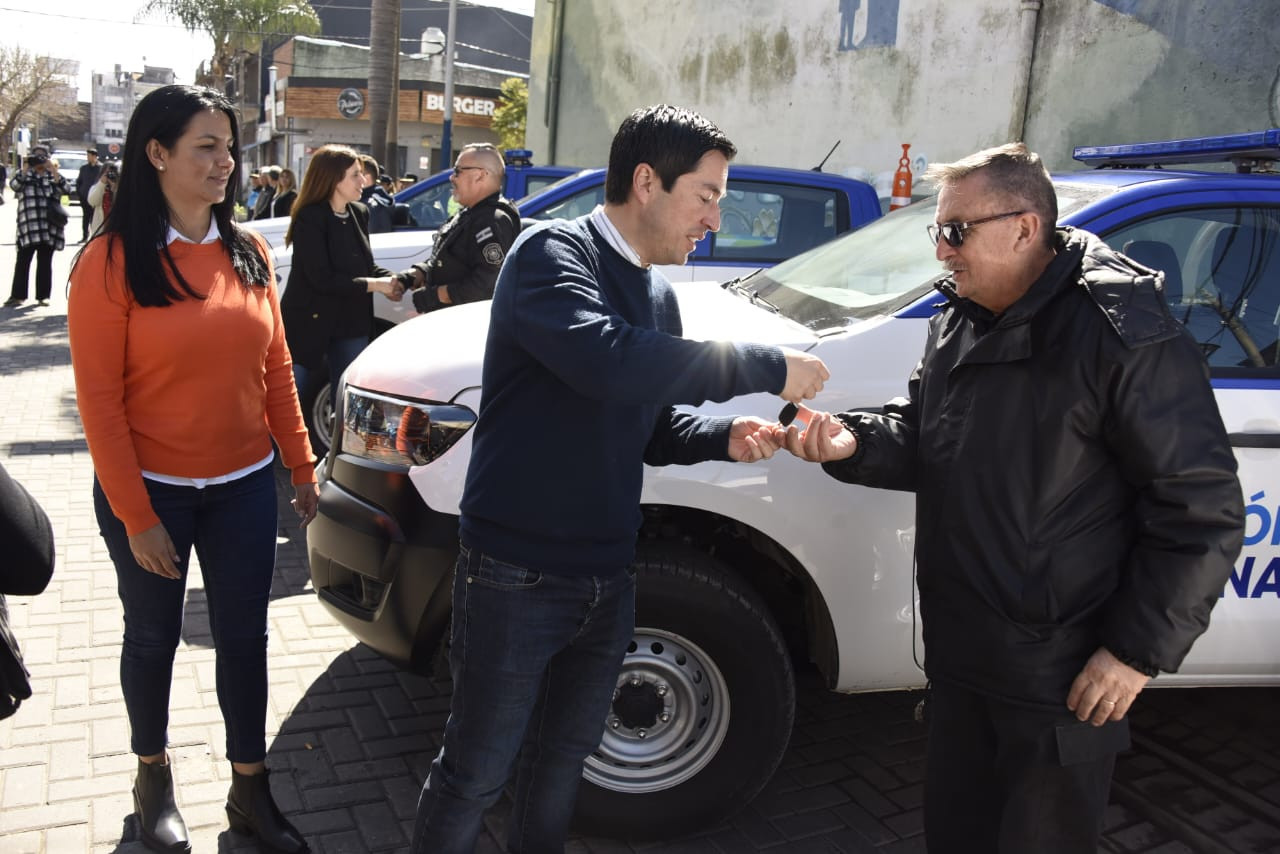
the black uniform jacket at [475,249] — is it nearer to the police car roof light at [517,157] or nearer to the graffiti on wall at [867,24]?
the police car roof light at [517,157]

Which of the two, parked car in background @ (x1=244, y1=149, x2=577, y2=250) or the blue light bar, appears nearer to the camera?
the blue light bar

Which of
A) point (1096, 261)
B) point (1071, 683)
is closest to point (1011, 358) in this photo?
point (1096, 261)

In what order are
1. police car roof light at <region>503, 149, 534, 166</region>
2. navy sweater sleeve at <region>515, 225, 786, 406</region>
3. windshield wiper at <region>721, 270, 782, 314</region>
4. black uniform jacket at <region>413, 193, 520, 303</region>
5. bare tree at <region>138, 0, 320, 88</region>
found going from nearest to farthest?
navy sweater sleeve at <region>515, 225, 786, 406</region> < windshield wiper at <region>721, 270, 782, 314</region> < black uniform jacket at <region>413, 193, 520, 303</region> < police car roof light at <region>503, 149, 534, 166</region> < bare tree at <region>138, 0, 320, 88</region>

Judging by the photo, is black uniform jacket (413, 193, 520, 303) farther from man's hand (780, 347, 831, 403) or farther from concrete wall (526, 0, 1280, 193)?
concrete wall (526, 0, 1280, 193)

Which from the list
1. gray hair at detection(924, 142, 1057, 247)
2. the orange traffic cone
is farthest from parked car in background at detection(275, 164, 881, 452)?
gray hair at detection(924, 142, 1057, 247)

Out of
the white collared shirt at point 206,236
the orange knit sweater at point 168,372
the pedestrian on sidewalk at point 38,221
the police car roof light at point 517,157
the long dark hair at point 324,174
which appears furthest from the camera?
the pedestrian on sidewalk at point 38,221

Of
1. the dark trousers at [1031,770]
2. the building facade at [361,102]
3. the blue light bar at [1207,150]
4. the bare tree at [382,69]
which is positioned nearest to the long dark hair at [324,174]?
the blue light bar at [1207,150]

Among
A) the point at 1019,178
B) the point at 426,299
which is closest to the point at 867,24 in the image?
the point at 426,299

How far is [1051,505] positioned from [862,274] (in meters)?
1.49

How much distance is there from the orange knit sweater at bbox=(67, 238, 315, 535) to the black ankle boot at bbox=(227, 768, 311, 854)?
2.58 ft

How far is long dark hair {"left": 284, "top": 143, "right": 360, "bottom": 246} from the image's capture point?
546 centimetres

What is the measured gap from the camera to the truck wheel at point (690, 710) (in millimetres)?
2875

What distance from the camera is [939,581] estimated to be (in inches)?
88.3

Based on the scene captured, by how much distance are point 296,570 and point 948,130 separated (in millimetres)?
8047
